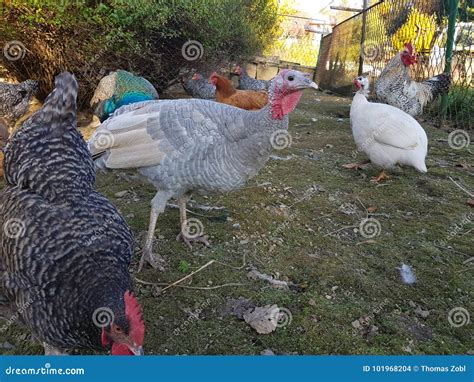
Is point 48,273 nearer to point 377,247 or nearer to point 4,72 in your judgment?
point 377,247

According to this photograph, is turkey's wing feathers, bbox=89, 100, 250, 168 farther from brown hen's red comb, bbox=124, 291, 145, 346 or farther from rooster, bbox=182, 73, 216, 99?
rooster, bbox=182, 73, 216, 99

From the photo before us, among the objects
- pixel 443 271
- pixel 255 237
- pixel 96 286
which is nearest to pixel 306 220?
pixel 255 237

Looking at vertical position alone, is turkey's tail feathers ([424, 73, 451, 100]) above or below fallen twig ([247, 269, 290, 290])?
above

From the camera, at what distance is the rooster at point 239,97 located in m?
6.30

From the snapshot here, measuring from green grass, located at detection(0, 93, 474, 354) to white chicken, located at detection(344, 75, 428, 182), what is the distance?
0.30m

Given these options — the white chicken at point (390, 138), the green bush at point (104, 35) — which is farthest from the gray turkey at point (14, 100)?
the white chicken at point (390, 138)

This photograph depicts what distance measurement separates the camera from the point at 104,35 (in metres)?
5.60

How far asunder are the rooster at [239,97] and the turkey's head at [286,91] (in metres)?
3.53

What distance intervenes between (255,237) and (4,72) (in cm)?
549

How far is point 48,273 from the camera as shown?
1.58m

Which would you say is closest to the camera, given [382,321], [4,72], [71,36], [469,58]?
[382,321]

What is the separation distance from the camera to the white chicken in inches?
166

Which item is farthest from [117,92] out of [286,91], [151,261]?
[286,91]

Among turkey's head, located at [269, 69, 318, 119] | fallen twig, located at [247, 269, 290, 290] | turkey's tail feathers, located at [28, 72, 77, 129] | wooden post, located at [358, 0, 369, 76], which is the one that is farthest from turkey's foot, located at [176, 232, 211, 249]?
wooden post, located at [358, 0, 369, 76]
